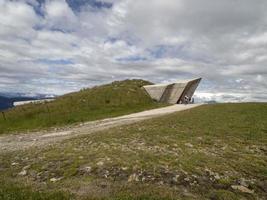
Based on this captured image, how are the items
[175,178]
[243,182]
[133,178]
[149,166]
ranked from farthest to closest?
[149,166] < [243,182] < [175,178] < [133,178]

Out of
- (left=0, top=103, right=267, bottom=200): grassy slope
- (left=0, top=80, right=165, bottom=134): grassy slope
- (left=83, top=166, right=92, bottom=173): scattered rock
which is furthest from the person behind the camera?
(left=0, top=80, right=165, bottom=134): grassy slope

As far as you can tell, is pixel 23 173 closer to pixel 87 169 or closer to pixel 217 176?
pixel 87 169

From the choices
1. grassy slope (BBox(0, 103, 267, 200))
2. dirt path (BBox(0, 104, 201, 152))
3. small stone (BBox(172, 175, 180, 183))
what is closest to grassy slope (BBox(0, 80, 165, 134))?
dirt path (BBox(0, 104, 201, 152))

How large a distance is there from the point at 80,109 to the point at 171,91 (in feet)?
76.0

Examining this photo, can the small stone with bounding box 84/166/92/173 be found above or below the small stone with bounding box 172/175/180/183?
above

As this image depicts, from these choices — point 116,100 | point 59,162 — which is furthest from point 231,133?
point 116,100

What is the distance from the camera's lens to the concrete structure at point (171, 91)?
184 feet

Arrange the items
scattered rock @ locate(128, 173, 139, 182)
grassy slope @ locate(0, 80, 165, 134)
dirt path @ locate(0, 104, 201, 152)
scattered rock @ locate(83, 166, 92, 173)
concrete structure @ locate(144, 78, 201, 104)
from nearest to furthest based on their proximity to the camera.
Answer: scattered rock @ locate(128, 173, 139, 182), scattered rock @ locate(83, 166, 92, 173), dirt path @ locate(0, 104, 201, 152), grassy slope @ locate(0, 80, 165, 134), concrete structure @ locate(144, 78, 201, 104)

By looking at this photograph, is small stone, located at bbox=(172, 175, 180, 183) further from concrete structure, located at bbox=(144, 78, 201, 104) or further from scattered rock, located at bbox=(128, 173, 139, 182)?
A: concrete structure, located at bbox=(144, 78, 201, 104)

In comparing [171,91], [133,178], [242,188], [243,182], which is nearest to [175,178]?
[133,178]

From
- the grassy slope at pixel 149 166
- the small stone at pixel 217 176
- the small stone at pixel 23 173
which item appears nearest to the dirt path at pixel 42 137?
the grassy slope at pixel 149 166

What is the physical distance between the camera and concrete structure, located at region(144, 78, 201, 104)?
184 feet

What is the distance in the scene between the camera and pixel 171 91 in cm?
5906

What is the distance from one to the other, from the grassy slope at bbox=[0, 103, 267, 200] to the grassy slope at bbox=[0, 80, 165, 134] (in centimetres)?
1613
